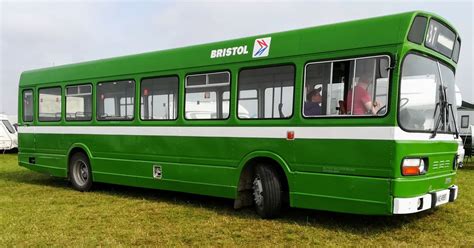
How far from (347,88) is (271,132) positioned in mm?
1447

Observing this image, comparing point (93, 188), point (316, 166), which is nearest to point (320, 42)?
point (316, 166)

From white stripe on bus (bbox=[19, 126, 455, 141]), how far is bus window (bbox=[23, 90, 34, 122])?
1.82 meters

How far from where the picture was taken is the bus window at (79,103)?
1082cm

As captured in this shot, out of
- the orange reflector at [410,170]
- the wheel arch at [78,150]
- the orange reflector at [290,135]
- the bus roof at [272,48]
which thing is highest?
the bus roof at [272,48]

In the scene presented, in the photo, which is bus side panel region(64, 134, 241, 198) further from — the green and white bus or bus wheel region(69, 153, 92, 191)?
bus wheel region(69, 153, 92, 191)

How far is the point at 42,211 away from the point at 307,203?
4707mm

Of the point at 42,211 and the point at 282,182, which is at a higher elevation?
the point at 282,182

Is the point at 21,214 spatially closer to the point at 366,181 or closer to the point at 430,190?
the point at 366,181

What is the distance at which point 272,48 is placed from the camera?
24.8 feet

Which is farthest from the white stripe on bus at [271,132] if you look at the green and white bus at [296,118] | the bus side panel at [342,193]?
the bus side panel at [342,193]

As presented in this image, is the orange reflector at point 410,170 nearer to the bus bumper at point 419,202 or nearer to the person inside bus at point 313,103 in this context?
the bus bumper at point 419,202

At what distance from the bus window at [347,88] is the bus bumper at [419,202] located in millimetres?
1162

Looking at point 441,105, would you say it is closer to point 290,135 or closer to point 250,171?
point 290,135

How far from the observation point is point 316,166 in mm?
6961
